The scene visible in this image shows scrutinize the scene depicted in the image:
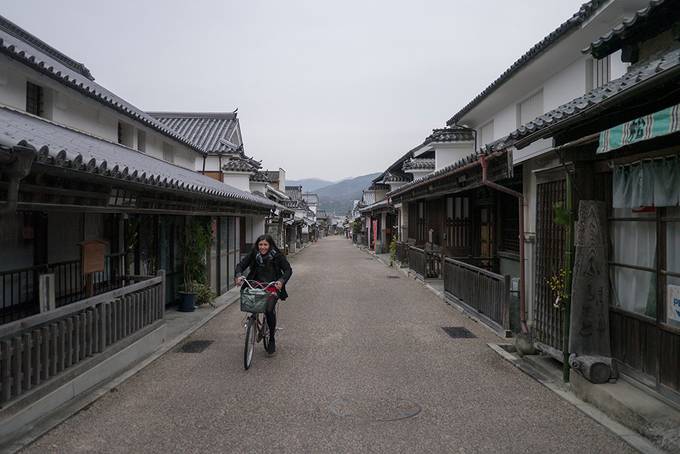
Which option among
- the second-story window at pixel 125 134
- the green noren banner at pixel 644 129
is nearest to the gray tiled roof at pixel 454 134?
the second-story window at pixel 125 134

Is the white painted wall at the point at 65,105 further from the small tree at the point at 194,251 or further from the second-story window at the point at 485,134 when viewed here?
the second-story window at the point at 485,134

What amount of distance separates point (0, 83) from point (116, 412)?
621cm

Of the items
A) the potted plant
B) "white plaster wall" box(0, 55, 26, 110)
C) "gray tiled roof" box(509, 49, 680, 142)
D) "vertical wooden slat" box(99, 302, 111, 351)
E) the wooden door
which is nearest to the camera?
"gray tiled roof" box(509, 49, 680, 142)

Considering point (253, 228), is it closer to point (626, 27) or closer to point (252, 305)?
point (252, 305)

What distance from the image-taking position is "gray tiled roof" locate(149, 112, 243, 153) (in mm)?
23875

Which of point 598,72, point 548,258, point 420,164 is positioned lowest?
point 548,258

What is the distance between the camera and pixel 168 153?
16.4m

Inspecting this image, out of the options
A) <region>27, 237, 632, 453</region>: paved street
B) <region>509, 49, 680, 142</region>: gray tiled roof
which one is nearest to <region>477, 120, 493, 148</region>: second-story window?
<region>27, 237, 632, 453</region>: paved street

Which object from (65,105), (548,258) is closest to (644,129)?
(548,258)

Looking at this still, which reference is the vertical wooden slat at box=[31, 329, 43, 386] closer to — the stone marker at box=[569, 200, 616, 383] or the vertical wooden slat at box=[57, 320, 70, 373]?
the vertical wooden slat at box=[57, 320, 70, 373]

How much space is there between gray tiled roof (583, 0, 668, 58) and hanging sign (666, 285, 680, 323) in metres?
3.00

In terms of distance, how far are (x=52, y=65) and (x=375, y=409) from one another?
356 inches

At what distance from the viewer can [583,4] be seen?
7629 millimetres

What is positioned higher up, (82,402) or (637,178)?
(637,178)
